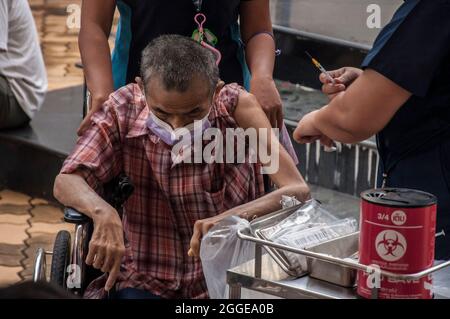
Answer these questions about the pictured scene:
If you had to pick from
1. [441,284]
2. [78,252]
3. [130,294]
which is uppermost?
[441,284]

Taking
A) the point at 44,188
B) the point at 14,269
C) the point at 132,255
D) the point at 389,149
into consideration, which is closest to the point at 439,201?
the point at 389,149

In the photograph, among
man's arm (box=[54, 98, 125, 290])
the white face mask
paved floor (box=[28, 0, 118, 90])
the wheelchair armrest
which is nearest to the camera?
man's arm (box=[54, 98, 125, 290])

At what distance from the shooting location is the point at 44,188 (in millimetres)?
5223

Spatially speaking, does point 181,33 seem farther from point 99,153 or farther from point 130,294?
point 130,294

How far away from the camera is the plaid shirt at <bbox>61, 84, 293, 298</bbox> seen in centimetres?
272

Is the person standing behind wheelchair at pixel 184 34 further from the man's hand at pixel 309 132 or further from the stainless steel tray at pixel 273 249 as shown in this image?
the stainless steel tray at pixel 273 249

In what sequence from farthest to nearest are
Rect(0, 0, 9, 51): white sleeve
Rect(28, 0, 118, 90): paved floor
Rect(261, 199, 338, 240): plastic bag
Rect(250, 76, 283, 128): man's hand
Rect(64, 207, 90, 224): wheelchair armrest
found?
1. Rect(28, 0, 118, 90): paved floor
2. Rect(0, 0, 9, 51): white sleeve
3. Rect(250, 76, 283, 128): man's hand
4. Rect(64, 207, 90, 224): wheelchair armrest
5. Rect(261, 199, 338, 240): plastic bag

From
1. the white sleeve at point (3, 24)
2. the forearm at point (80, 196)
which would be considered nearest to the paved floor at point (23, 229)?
the white sleeve at point (3, 24)

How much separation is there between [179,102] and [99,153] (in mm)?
267

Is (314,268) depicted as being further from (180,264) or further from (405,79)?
(180,264)

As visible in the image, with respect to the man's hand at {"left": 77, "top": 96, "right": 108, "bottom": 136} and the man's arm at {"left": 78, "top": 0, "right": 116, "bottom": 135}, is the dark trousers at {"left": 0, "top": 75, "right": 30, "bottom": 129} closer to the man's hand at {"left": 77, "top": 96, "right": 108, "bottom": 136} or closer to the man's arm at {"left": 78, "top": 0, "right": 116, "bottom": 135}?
the man's arm at {"left": 78, "top": 0, "right": 116, "bottom": 135}

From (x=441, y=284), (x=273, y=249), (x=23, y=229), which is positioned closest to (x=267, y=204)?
(x=273, y=249)

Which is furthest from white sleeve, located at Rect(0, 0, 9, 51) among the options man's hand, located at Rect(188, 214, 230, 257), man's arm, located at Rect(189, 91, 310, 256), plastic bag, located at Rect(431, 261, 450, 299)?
plastic bag, located at Rect(431, 261, 450, 299)

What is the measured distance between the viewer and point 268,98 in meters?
3.11
